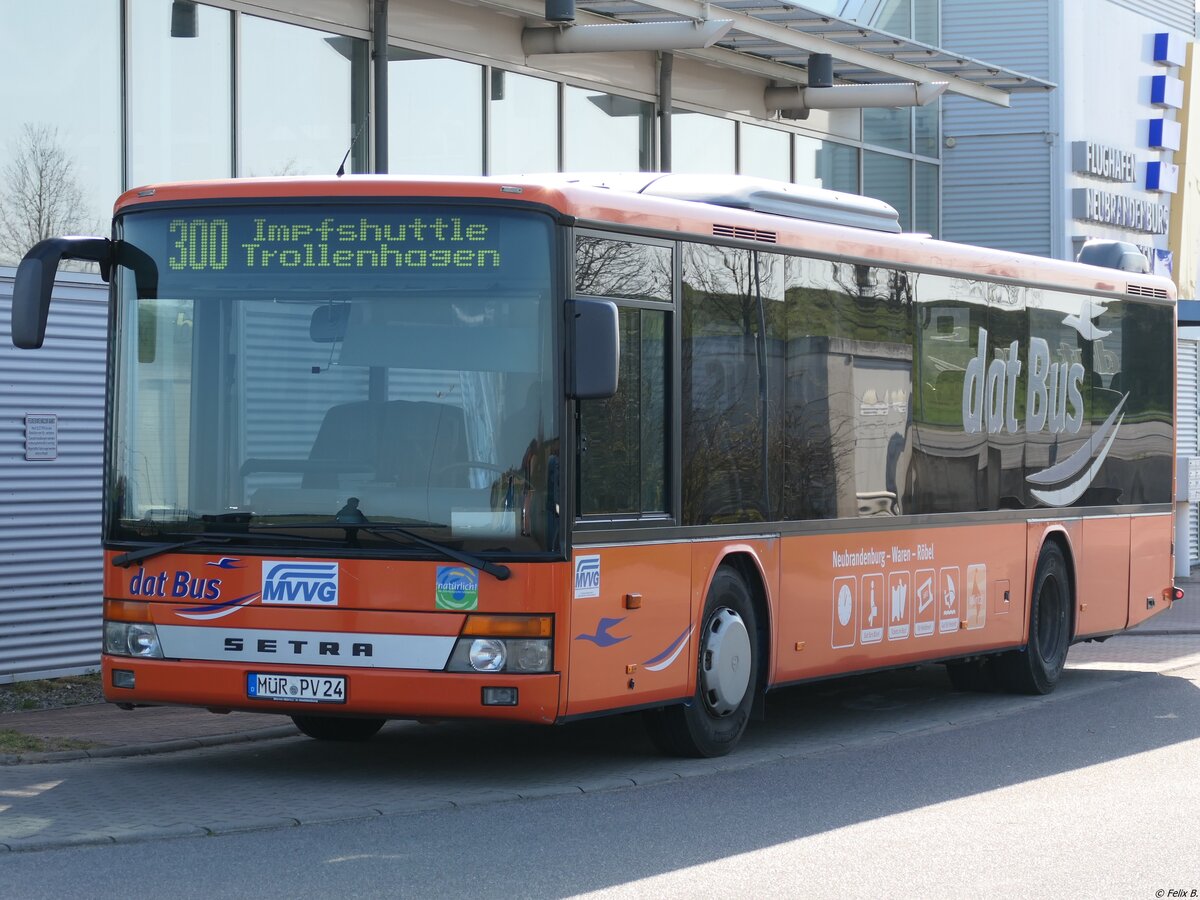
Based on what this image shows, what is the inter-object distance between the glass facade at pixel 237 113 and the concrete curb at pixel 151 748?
3.46 meters

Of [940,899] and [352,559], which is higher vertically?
[352,559]

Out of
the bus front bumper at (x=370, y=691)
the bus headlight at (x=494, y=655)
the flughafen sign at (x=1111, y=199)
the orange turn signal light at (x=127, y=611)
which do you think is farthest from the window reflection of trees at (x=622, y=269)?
the flughafen sign at (x=1111, y=199)

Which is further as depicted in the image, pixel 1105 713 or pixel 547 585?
pixel 1105 713

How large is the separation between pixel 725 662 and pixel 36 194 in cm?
669

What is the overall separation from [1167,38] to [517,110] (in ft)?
51.7

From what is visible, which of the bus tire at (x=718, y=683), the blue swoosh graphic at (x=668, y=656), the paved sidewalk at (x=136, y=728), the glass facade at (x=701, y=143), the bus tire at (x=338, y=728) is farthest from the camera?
the glass facade at (x=701, y=143)

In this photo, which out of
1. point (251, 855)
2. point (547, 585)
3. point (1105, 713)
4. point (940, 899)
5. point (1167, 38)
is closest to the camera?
point (940, 899)

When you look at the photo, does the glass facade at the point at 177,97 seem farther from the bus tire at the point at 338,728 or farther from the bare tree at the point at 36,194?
the bus tire at the point at 338,728

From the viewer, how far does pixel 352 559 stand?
9320 mm

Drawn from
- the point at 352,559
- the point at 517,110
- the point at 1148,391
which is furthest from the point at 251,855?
the point at 517,110

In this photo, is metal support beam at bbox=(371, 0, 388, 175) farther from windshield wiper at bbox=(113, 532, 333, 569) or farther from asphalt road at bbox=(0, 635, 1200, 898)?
windshield wiper at bbox=(113, 532, 333, 569)

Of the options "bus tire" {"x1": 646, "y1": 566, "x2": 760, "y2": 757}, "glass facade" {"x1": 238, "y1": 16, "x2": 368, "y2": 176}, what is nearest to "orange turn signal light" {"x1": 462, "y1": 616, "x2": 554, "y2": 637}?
"bus tire" {"x1": 646, "y1": 566, "x2": 760, "y2": 757}

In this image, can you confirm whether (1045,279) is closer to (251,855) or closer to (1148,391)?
(1148,391)

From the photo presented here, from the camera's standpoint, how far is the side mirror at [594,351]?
9.20 meters
